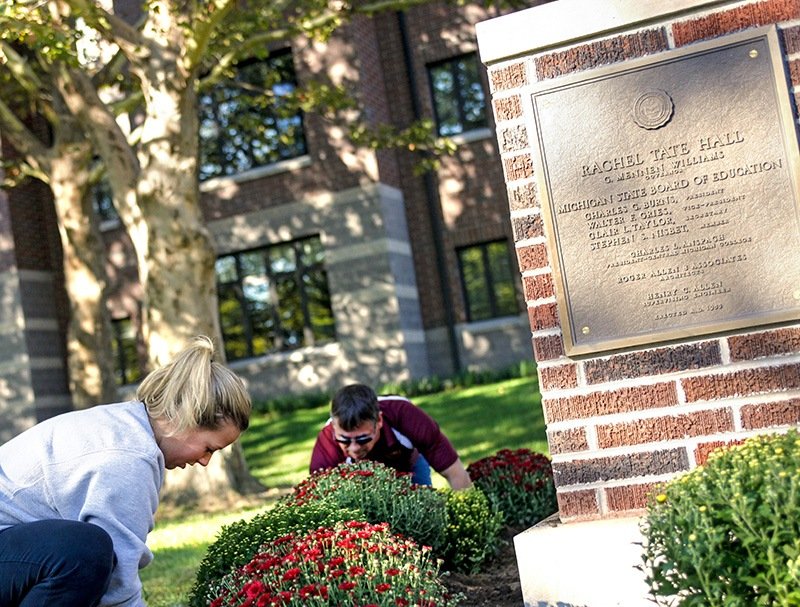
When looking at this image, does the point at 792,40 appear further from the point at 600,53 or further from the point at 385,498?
the point at 385,498

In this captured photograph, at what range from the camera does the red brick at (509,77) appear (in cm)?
468

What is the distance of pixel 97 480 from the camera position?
3514 millimetres

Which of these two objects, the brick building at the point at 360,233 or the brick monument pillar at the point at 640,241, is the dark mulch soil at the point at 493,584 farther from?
the brick building at the point at 360,233

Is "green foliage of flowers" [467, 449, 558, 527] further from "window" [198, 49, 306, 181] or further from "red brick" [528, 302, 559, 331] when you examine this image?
"window" [198, 49, 306, 181]

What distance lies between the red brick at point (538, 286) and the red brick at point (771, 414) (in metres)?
0.95

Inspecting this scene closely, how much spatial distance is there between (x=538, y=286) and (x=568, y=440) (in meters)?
0.68

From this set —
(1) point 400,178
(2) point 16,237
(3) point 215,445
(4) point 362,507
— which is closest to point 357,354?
(1) point 400,178

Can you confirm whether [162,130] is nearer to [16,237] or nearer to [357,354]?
[357,354]

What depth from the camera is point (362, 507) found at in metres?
5.27

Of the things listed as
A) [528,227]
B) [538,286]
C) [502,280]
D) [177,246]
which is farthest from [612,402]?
[502,280]

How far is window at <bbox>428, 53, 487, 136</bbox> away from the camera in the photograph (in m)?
21.3

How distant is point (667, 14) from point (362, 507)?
2.72m

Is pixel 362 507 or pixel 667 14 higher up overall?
pixel 667 14

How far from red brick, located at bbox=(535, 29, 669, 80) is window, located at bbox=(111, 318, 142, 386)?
65.2 feet
